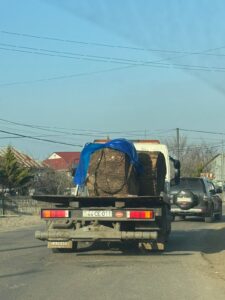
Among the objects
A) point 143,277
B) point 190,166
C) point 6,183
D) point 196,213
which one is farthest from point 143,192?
point 190,166

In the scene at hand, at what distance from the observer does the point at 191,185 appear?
79.0 ft

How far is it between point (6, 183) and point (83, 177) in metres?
36.1

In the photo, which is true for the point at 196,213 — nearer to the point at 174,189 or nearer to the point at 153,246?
the point at 174,189

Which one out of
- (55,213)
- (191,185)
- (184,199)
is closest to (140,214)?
(55,213)

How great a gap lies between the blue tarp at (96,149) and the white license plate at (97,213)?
1.12 m

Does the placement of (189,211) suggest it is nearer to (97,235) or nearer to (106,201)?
(106,201)

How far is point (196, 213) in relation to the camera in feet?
76.8

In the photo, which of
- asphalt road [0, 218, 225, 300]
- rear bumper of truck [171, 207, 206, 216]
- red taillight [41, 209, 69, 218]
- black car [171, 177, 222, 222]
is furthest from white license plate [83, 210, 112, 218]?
rear bumper of truck [171, 207, 206, 216]

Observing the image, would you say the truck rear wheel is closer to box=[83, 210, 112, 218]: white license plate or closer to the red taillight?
box=[83, 210, 112, 218]: white license plate

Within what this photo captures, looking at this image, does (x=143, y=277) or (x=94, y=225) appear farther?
(x=94, y=225)

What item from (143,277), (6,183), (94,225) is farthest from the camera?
(6,183)

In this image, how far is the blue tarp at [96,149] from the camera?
43.4ft

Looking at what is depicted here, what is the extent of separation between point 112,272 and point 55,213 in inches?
109

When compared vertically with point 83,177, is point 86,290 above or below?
below
